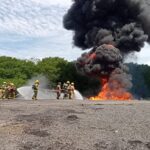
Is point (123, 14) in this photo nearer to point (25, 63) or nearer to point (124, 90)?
point (124, 90)

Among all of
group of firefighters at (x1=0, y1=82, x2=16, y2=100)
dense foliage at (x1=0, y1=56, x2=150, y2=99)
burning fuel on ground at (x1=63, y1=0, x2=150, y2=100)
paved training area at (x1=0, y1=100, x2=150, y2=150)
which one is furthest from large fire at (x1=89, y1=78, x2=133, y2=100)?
paved training area at (x1=0, y1=100, x2=150, y2=150)

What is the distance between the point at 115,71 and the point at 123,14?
31.1 ft

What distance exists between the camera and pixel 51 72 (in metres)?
78.4

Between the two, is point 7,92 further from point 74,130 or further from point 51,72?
point 51,72

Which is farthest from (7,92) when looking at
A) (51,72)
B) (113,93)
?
(51,72)

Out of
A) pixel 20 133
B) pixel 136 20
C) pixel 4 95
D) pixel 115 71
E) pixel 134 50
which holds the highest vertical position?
pixel 136 20

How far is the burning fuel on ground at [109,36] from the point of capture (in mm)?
48156

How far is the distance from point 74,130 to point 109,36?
33.2m

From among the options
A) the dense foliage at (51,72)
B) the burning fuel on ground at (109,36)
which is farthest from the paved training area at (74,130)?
the dense foliage at (51,72)

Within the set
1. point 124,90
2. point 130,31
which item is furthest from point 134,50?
point 124,90

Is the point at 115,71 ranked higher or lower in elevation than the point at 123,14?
lower

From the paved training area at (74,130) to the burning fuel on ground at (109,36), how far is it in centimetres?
2393

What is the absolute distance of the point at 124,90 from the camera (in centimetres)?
4862

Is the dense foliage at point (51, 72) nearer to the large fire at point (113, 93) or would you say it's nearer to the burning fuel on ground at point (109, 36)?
the burning fuel on ground at point (109, 36)
